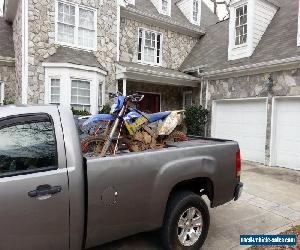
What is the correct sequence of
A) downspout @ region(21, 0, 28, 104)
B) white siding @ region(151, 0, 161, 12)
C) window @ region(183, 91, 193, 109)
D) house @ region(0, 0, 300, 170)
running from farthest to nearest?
white siding @ region(151, 0, 161, 12) < window @ region(183, 91, 193, 109) < downspout @ region(21, 0, 28, 104) < house @ region(0, 0, 300, 170)

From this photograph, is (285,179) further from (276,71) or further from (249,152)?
(276,71)

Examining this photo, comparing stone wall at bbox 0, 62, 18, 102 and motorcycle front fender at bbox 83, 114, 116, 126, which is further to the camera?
stone wall at bbox 0, 62, 18, 102

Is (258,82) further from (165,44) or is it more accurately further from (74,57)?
(74,57)

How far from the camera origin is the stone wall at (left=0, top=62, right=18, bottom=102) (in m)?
12.5

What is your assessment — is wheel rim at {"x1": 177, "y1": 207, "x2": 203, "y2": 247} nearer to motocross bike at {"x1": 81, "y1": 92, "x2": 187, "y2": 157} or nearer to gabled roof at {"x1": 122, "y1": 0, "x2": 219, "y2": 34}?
motocross bike at {"x1": 81, "y1": 92, "x2": 187, "y2": 157}

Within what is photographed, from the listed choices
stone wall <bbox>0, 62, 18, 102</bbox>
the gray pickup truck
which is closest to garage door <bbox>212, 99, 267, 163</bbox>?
the gray pickup truck

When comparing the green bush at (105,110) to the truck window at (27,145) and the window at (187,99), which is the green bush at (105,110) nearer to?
the window at (187,99)

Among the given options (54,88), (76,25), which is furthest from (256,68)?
(54,88)

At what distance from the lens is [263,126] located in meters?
10.5

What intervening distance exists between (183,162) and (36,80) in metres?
8.80

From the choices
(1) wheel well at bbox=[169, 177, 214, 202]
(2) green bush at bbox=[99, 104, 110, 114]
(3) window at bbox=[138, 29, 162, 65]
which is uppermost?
(3) window at bbox=[138, 29, 162, 65]

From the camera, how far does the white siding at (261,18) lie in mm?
11789

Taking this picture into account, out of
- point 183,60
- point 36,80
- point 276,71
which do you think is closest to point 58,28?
point 36,80

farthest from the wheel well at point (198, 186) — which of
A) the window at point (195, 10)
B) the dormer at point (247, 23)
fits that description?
the window at point (195, 10)
